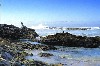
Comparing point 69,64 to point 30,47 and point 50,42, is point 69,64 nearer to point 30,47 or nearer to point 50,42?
point 30,47

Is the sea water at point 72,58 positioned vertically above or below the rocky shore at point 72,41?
below

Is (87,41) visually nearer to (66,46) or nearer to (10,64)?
(66,46)

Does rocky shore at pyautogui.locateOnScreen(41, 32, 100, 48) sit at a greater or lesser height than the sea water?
greater

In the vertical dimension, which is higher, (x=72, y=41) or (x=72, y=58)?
(x=72, y=41)

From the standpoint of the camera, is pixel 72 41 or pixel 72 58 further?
pixel 72 41

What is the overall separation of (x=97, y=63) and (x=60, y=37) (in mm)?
15614

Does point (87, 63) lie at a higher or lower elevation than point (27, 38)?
lower

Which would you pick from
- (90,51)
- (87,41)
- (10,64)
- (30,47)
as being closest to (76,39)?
(87,41)

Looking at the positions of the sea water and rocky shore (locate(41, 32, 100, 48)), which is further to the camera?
rocky shore (locate(41, 32, 100, 48))

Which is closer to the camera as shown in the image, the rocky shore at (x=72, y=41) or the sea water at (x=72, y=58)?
the sea water at (x=72, y=58)

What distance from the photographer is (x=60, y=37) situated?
39.0 meters

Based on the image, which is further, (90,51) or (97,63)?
(90,51)

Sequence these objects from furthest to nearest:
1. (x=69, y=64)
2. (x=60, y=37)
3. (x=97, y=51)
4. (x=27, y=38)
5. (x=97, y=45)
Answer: (x=27, y=38)
(x=60, y=37)
(x=97, y=45)
(x=97, y=51)
(x=69, y=64)

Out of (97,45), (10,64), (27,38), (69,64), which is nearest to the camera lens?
(10,64)
